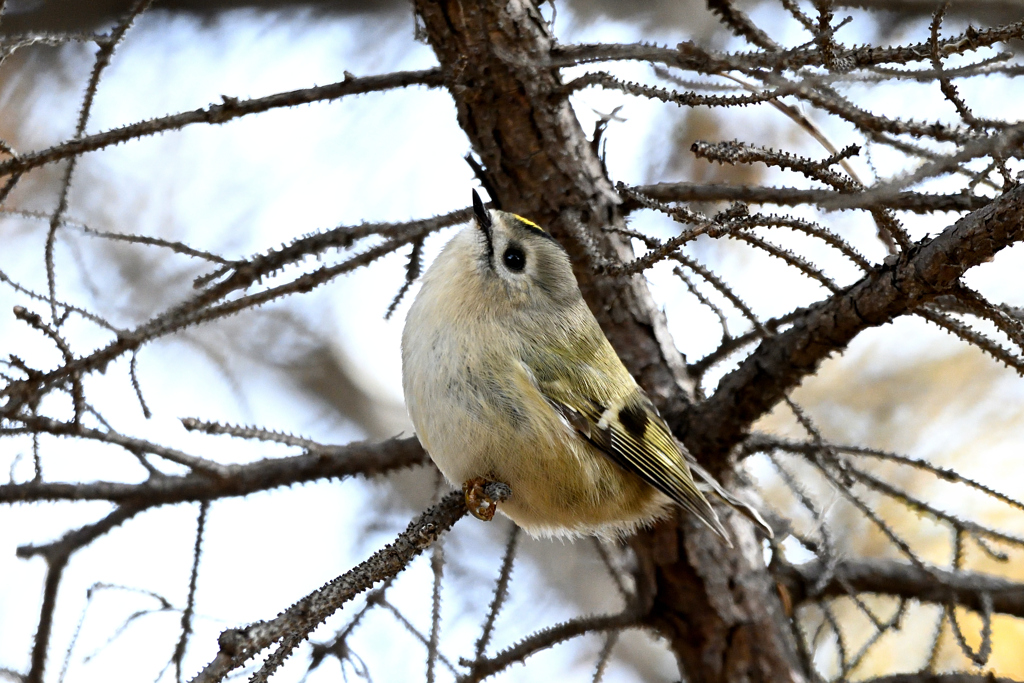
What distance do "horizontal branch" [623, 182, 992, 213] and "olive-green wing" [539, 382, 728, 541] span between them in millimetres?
411

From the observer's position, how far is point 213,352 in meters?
3.03

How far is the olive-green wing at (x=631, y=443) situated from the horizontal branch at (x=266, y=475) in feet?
1.33

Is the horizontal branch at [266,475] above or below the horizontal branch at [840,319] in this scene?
above

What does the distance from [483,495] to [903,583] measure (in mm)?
1062

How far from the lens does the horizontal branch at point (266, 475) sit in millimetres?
1702

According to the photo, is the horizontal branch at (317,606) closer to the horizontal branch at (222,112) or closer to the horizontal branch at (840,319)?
the horizontal branch at (840,319)

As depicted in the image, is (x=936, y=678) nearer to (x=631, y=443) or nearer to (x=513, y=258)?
(x=631, y=443)

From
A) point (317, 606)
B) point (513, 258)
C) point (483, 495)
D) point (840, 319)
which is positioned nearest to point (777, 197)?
point (840, 319)

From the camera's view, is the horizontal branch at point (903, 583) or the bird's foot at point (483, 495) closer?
the bird's foot at point (483, 495)

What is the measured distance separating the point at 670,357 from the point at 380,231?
63 cm

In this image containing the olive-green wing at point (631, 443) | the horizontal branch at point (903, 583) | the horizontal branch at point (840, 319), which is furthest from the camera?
the horizontal branch at point (903, 583)

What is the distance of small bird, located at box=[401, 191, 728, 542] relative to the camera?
135 cm


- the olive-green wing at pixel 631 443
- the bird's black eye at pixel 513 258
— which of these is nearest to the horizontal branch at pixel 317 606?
the olive-green wing at pixel 631 443

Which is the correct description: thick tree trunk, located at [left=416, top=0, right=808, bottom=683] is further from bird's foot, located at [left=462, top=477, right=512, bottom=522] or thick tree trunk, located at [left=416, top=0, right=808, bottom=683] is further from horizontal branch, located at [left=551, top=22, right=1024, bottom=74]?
horizontal branch, located at [left=551, top=22, right=1024, bottom=74]
